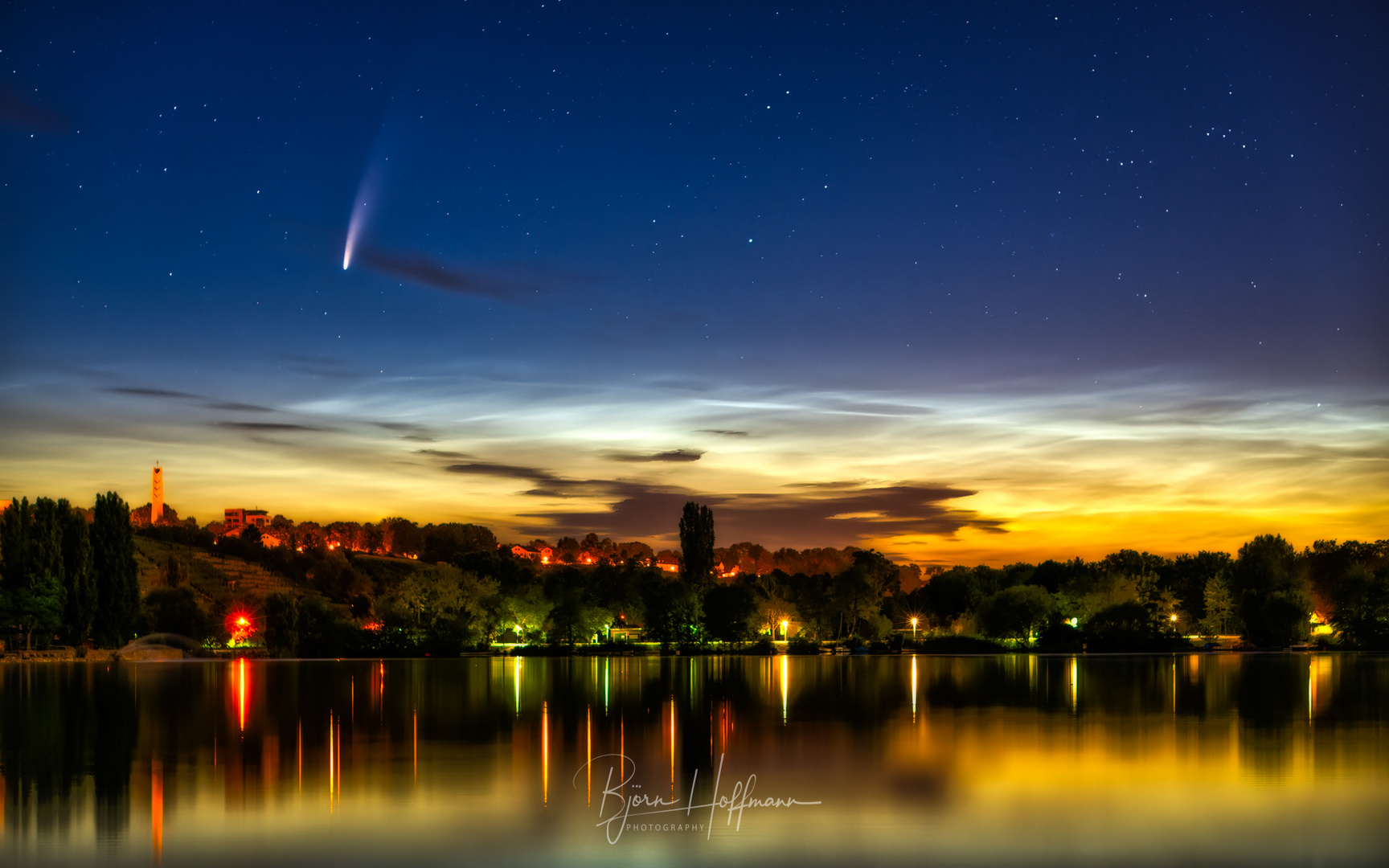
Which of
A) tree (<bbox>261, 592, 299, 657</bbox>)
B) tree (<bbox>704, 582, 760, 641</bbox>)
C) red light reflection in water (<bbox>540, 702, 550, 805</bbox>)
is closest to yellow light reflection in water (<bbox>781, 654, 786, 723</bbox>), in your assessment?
red light reflection in water (<bbox>540, 702, 550, 805</bbox>)

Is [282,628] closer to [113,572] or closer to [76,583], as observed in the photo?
[113,572]

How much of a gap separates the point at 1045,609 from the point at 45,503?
74.2 m

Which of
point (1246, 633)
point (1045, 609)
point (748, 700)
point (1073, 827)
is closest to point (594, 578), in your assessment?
point (1045, 609)

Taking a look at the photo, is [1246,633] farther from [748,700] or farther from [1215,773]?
[1215,773]

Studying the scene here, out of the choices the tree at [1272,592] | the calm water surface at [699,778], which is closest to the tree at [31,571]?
the calm water surface at [699,778]

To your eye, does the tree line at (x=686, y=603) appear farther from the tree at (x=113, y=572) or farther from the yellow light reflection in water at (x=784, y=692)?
the yellow light reflection in water at (x=784, y=692)

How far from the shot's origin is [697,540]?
114250mm

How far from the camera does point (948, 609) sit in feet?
412

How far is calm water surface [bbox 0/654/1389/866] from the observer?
1305 cm

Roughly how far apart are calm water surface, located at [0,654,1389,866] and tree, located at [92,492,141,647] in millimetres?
41624

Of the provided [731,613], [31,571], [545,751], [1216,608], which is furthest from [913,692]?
[1216,608]

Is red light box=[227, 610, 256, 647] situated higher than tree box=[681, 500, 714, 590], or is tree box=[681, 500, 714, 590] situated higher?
tree box=[681, 500, 714, 590]

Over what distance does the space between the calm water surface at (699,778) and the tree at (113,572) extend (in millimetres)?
41624

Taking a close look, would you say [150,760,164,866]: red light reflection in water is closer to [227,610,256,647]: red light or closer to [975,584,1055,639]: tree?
[227,610,256,647]: red light
